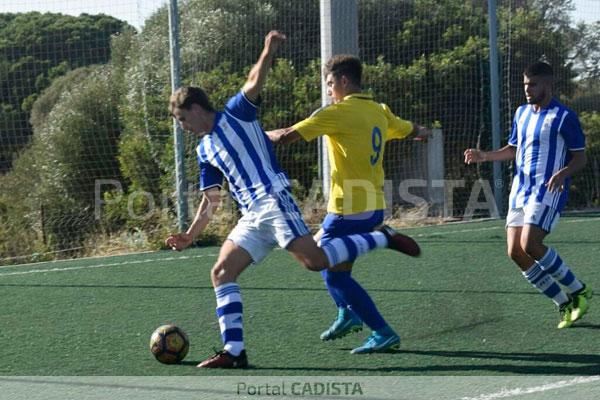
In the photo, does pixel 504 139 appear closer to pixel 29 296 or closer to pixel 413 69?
pixel 413 69

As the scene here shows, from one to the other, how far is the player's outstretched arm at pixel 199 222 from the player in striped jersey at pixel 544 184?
1.99 m

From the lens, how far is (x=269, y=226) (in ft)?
19.3

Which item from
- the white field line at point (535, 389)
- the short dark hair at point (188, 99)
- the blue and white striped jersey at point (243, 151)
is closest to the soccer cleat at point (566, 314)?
the white field line at point (535, 389)

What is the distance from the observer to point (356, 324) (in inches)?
261

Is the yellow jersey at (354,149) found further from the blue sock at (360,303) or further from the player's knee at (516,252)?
the player's knee at (516,252)

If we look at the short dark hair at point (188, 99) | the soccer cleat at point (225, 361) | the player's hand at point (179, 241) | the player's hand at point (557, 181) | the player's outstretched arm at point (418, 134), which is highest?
the short dark hair at point (188, 99)

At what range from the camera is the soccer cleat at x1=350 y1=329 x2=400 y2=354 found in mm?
6137

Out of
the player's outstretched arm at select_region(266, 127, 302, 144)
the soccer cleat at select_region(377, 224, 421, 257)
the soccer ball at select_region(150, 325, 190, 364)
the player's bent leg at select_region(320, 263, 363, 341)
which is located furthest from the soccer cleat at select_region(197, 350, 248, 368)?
the player's outstretched arm at select_region(266, 127, 302, 144)

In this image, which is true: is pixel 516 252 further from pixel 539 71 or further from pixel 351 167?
pixel 351 167

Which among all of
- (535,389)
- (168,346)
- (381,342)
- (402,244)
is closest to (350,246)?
(402,244)

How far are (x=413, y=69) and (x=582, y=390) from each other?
9.85 meters

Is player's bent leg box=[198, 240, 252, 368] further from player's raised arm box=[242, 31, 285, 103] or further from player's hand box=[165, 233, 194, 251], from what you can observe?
player's raised arm box=[242, 31, 285, 103]

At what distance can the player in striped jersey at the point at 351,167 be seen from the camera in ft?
20.2

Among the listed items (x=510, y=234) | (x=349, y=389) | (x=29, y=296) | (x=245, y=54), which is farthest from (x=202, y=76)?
(x=349, y=389)
